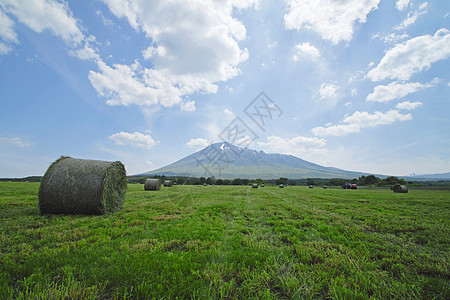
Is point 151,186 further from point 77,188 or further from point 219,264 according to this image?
point 219,264

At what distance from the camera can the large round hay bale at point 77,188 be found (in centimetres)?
786

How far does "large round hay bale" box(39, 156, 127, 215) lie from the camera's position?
7.86 m

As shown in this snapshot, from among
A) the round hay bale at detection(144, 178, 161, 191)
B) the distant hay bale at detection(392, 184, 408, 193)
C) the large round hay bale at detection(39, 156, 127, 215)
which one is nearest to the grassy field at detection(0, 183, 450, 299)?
the large round hay bale at detection(39, 156, 127, 215)

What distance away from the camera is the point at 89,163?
9.39 meters

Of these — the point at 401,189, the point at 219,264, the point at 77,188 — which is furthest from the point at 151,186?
the point at 401,189

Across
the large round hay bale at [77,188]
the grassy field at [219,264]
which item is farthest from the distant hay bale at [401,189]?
the large round hay bale at [77,188]

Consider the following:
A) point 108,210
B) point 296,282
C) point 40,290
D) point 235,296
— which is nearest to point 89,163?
point 108,210

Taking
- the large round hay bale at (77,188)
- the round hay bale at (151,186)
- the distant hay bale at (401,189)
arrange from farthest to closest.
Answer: the distant hay bale at (401,189) → the round hay bale at (151,186) → the large round hay bale at (77,188)

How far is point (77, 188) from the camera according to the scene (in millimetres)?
8234

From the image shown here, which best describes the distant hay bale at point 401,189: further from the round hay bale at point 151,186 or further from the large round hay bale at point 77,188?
the large round hay bale at point 77,188

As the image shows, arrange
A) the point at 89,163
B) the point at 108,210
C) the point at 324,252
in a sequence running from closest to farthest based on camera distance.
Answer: the point at 324,252
the point at 108,210
the point at 89,163

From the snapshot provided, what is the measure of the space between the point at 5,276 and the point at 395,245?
7.80 metres

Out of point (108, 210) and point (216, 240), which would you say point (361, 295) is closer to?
point (216, 240)

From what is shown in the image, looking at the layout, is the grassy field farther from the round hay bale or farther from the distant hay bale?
the distant hay bale
